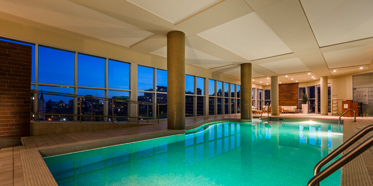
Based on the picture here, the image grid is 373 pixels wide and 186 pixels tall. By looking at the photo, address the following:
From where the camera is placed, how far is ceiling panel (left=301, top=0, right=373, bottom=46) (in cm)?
405

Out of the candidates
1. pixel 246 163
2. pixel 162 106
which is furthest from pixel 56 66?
pixel 246 163

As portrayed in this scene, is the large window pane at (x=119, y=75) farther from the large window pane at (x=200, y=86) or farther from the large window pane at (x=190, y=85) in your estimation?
the large window pane at (x=200, y=86)

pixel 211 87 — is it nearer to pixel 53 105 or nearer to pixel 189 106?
pixel 189 106

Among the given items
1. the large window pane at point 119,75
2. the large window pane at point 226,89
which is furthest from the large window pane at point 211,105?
the large window pane at point 119,75

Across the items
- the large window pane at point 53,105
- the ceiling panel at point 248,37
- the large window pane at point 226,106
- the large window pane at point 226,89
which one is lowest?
the large window pane at point 226,106

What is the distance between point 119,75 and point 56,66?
2.36 metres

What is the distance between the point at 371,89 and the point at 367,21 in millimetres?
10454

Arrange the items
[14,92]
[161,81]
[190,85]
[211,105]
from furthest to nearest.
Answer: [211,105] < [190,85] < [161,81] < [14,92]

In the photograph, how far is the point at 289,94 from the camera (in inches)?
695

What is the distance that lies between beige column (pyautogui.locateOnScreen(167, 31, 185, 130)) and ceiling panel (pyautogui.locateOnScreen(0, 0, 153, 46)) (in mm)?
977

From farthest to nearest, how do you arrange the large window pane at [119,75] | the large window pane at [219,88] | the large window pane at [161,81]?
the large window pane at [219,88], the large window pane at [161,81], the large window pane at [119,75]

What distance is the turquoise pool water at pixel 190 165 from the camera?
8.36 ft

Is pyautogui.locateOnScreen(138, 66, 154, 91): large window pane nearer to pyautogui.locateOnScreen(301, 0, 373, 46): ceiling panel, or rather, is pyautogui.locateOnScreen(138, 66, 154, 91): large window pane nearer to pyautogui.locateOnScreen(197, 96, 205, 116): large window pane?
pyautogui.locateOnScreen(197, 96, 205, 116): large window pane

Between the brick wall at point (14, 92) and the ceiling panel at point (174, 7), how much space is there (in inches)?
122
